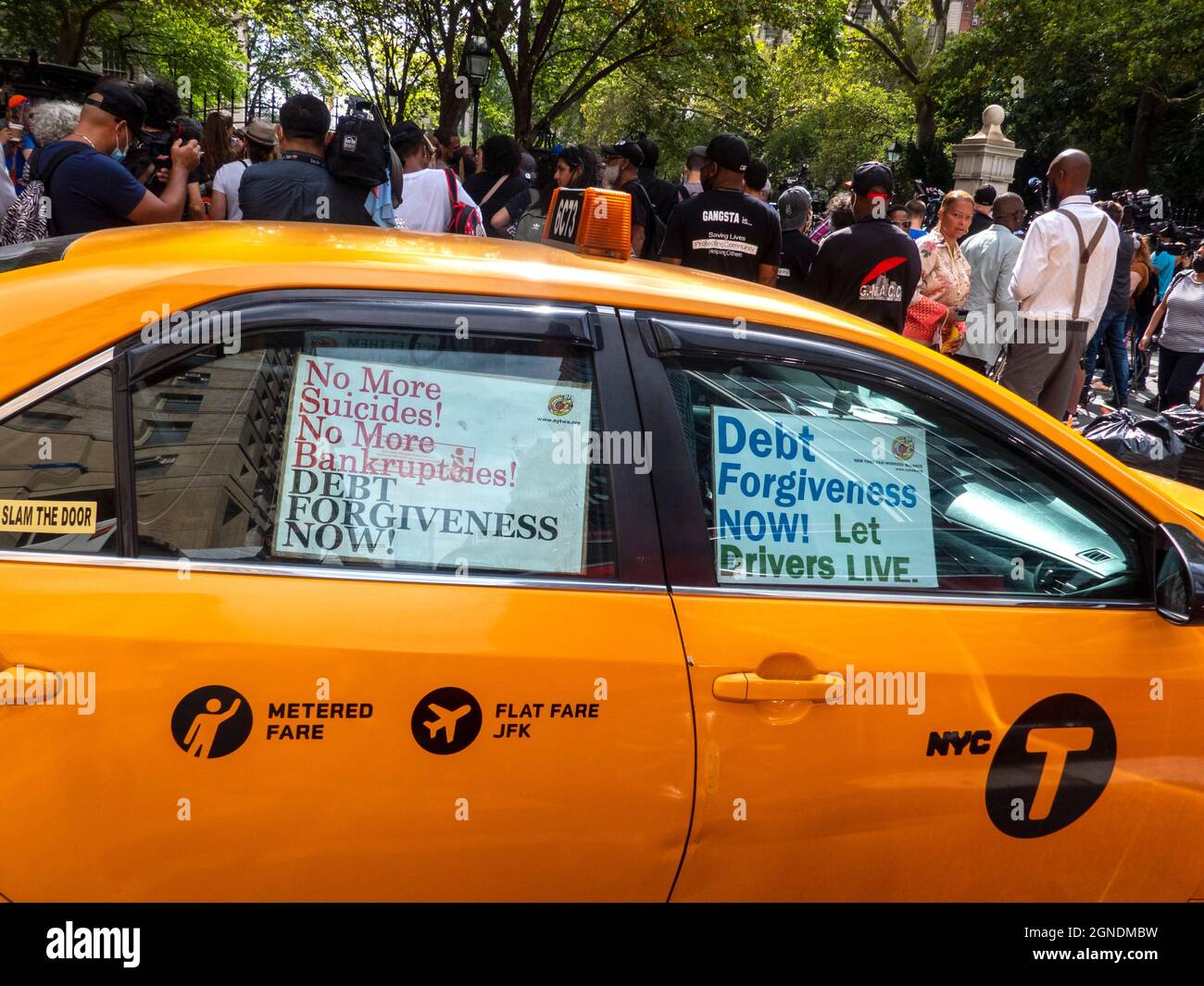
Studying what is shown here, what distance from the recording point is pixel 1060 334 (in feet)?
21.7

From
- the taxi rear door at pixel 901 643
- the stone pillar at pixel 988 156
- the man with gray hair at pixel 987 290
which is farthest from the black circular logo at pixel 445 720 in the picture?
the stone pillar at pixel 988 156

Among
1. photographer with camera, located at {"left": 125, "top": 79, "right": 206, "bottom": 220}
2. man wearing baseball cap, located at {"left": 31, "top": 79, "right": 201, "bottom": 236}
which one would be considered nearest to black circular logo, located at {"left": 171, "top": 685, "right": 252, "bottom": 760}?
man wearing baseball cap, located at {"left": 31, "top": 79, "right": 201, "bottom": 236}

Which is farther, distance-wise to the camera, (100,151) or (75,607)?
(100,151)

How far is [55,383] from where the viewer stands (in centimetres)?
190

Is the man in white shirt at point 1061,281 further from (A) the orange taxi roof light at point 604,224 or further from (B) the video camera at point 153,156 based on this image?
(B) the video camera at point 153,156

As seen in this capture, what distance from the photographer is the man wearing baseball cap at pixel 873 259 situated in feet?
19.5

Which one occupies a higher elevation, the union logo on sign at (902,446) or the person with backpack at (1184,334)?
the person with backpack at (1184,334)

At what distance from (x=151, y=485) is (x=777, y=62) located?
42.7 meters

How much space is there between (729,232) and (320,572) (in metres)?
4.41

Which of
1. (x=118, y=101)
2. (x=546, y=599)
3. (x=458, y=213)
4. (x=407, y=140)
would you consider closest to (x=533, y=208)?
(x=458, y=213)

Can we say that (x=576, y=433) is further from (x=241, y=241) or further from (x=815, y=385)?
(x=241, y=241)

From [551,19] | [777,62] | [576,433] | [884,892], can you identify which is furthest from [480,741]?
[777,62]

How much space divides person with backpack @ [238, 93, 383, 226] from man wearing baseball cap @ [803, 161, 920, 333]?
2569 mm

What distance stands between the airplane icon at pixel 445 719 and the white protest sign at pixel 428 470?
0.27 m
